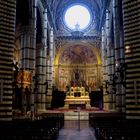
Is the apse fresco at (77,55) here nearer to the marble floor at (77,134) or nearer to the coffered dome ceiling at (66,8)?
the coffered dome ceiling at (66,8)

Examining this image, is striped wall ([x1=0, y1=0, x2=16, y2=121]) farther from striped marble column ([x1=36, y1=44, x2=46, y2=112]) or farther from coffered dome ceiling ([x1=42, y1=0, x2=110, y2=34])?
coffered dome ceiling ([x1=42, y1=0, x2=110, y2=34])

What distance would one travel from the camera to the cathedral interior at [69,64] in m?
16.0

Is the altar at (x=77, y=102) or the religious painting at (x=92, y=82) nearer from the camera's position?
the altar at (x=77, y=102)

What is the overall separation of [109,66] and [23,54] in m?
11.3

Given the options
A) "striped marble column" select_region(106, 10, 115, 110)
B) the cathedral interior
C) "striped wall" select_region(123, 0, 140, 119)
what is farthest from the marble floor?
"striped marble column" select_region(106, 10, 115, 110)

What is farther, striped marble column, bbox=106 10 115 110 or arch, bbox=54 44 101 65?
arch, bbox=54 44 101 65

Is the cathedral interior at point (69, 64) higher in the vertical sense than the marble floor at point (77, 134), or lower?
higher

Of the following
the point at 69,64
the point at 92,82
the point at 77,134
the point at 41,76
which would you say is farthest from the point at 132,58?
the point at 69,64

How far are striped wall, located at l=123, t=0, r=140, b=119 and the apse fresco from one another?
2444cm

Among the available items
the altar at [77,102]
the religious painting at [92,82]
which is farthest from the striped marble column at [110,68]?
the religious painting at [92,82]

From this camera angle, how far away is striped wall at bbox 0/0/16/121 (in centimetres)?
1575

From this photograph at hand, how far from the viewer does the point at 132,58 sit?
16.5m

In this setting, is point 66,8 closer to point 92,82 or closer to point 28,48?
point 92,82

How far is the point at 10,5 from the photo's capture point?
55.3ft
